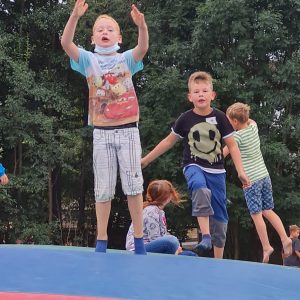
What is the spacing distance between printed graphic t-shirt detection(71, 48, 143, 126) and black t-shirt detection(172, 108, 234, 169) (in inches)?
24.1

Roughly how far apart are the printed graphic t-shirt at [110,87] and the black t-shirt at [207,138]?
61 cm

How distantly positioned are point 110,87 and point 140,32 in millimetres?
367

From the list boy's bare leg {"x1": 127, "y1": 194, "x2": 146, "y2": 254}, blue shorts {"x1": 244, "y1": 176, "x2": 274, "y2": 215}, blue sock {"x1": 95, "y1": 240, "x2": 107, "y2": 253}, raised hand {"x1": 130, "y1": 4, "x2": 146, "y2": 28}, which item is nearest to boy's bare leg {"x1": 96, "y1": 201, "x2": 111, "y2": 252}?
blue sock {"x1": 95, "y1": 240, "x2": 107, "y2": 253}

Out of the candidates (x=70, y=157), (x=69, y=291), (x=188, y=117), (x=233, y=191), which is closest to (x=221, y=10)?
(x=233, y=191)

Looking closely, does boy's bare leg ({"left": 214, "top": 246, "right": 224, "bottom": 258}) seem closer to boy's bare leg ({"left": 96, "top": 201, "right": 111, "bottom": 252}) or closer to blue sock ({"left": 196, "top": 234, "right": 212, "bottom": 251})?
blue sock ({"left": 196, "top": 234, "right": 212, "bottom": 251})

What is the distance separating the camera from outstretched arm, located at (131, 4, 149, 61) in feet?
10.1

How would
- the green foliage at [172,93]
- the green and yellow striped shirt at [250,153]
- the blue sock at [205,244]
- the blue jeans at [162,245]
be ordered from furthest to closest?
the green foliage at [172,93] → the green and yellow striped shirt at [250,153] → the blue jeans at [162,245] → the blue sock at [205,244]

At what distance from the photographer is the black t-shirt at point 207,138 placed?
359cm

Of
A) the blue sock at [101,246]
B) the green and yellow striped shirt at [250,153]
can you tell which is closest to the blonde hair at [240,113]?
the green and yellow striped shirt at [250,153]

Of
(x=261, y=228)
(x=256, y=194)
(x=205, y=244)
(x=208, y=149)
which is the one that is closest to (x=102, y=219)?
(x=205, y=244)

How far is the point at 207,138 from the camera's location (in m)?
3.59

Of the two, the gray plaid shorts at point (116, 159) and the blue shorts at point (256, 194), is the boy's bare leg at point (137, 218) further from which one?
the blue shorts at point (256, 194)

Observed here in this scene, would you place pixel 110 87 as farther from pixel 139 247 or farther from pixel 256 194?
pixel 256 194

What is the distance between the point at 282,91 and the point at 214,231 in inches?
301
